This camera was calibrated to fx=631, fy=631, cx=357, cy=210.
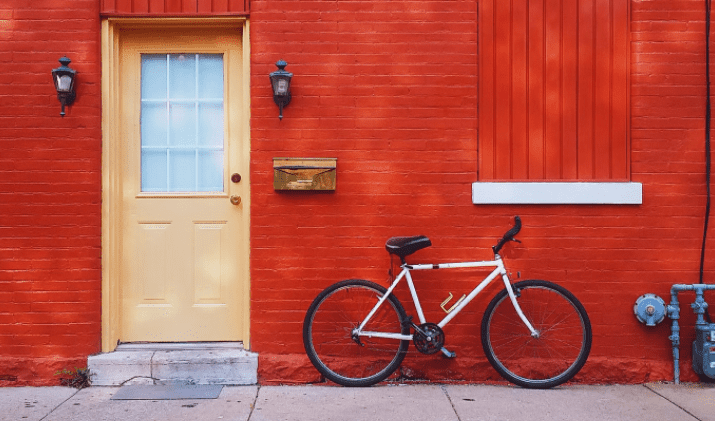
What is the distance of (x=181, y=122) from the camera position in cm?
508

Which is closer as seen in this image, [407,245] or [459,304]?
[407,245]

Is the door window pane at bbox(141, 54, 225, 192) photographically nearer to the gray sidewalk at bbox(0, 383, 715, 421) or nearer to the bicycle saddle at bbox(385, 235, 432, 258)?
the bicycle saddle at bbox(385, 235, 432, 258)

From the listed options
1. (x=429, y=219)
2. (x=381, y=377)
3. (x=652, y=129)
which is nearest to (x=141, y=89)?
(x=429, y=219)

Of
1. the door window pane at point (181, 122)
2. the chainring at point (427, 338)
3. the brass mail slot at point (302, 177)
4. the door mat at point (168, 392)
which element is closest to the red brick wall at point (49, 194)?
the door window pane at point (181, 122)

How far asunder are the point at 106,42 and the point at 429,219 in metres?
2.84

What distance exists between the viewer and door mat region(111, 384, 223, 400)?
14.6ft

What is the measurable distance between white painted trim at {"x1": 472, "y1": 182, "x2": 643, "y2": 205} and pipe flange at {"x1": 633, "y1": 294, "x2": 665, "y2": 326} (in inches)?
28.7

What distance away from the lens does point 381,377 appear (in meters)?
4.66

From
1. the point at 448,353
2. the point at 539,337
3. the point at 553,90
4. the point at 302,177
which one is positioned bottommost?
the point at 448,353

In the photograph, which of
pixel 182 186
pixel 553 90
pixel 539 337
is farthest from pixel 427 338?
pixel 182 186

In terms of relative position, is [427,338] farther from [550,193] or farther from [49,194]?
[49,194]

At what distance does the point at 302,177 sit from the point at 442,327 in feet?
5.07

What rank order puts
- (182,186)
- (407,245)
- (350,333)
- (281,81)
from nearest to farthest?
1. (407,245)
2. (281,81)
3. (350,333)
4. (182,186)

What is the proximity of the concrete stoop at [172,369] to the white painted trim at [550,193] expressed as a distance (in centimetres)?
218
